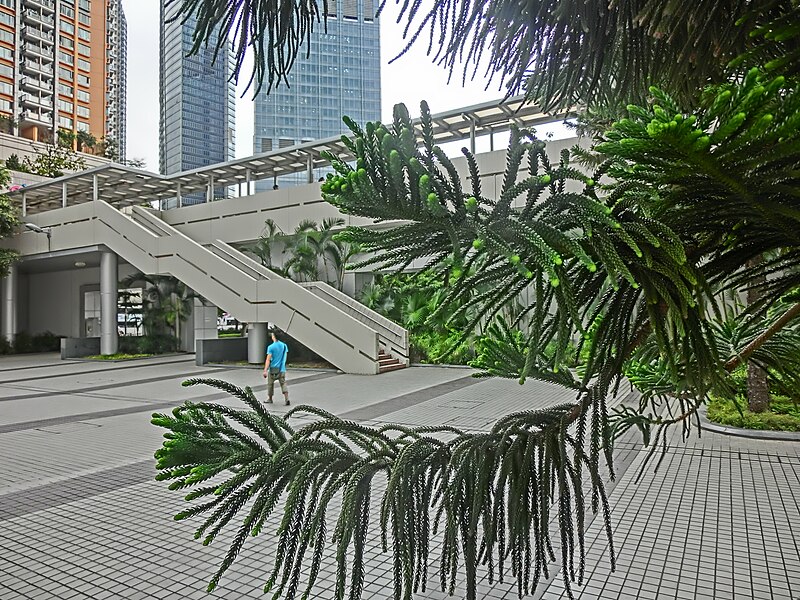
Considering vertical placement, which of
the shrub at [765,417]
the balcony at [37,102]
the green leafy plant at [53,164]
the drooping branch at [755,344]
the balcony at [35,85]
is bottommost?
the shrub at [765,417]

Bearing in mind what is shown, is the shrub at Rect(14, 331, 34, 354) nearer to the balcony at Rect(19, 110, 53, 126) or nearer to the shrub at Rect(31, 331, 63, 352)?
the shrub at Rect(31, 331, 63, 352)

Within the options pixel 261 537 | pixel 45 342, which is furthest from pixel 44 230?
pixel 261 537

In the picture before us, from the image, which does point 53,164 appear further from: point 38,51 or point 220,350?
point 220,350

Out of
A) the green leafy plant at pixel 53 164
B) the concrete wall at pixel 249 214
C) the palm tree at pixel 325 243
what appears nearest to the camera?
the palm tree at pixel 325 243

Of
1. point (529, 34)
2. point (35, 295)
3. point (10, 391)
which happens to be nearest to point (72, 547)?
point (529, 34)

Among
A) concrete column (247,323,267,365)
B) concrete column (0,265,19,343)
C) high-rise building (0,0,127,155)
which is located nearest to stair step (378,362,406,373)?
concrete column (247,323,267,365)

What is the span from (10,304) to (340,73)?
32.3m

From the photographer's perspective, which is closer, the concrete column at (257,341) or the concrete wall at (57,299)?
the concrete column at (257,341)

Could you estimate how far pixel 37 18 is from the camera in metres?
60.3

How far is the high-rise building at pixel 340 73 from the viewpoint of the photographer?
5.48 feet

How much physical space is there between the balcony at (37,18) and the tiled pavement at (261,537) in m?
63.1

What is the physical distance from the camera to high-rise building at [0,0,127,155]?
57844mm

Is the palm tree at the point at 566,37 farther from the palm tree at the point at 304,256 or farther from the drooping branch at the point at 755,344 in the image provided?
the palm tree at the point at 304,256

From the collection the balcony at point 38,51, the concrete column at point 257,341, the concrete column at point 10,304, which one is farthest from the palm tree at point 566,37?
the balcony at point 38,51
